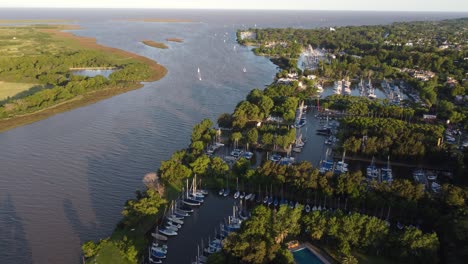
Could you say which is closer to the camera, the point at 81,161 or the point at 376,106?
the point at 81,161

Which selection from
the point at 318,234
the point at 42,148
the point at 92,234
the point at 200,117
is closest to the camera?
the point at 318,234

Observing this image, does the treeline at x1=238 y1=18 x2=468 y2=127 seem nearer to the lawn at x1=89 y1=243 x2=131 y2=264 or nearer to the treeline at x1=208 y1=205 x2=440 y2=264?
the treeline at x1=208 y1=205 x2=440 y2=264

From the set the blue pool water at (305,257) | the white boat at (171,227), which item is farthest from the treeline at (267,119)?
the blue pool water at (305,257)

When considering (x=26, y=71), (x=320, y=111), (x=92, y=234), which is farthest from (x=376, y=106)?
(x=26, y=71)

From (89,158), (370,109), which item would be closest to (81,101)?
(89,158)

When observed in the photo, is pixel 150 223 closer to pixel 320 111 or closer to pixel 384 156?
pixel 384 156

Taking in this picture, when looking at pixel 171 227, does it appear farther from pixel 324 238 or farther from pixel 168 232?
pixel 324 238

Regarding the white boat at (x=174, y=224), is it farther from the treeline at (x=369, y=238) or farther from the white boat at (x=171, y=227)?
the treeline at (x=369, y=238)

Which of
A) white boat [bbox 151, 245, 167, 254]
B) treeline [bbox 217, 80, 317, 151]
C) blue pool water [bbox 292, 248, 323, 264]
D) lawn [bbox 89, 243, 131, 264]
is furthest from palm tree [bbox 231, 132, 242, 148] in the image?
lawn [bbox 89, 243, 131, 264]
